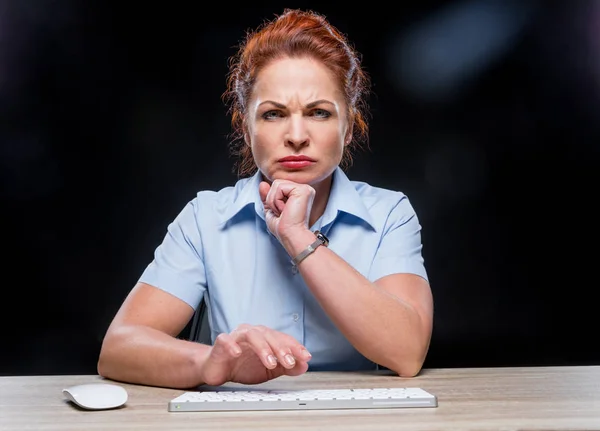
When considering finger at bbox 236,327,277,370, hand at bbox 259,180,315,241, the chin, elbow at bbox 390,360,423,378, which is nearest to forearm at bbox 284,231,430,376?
elbow at bbox 390,360,423,378

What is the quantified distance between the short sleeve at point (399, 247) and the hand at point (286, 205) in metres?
0.20

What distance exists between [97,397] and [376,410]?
409mm

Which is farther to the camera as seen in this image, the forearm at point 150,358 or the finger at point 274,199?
the finger at point 274,199

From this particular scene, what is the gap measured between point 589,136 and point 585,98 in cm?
14

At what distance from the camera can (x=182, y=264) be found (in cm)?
183

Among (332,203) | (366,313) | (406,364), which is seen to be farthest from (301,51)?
(406,364)

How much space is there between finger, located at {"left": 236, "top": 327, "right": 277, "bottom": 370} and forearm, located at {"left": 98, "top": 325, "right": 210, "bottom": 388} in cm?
14

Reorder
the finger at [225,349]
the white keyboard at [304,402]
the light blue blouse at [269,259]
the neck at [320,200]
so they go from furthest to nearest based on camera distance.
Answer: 1. the neck at [320,200]
2. the light blue blouse at [269,259]
3. the finger at [225,349]
4. the white keyboard at [304,402]

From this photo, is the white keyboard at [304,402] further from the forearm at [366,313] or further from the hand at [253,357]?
the forearm at [366,313]

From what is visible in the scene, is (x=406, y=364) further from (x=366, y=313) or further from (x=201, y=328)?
(x=201, y=328)

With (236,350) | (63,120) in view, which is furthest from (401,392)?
(63,120)

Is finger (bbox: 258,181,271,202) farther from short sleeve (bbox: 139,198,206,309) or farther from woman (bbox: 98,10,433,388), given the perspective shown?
short sleeve (bbox: 139,198,206,309)

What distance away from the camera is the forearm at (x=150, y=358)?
4.63ft

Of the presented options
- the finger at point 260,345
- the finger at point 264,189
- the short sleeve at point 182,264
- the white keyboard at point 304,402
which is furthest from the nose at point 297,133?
the white keyboard at point 304,402
